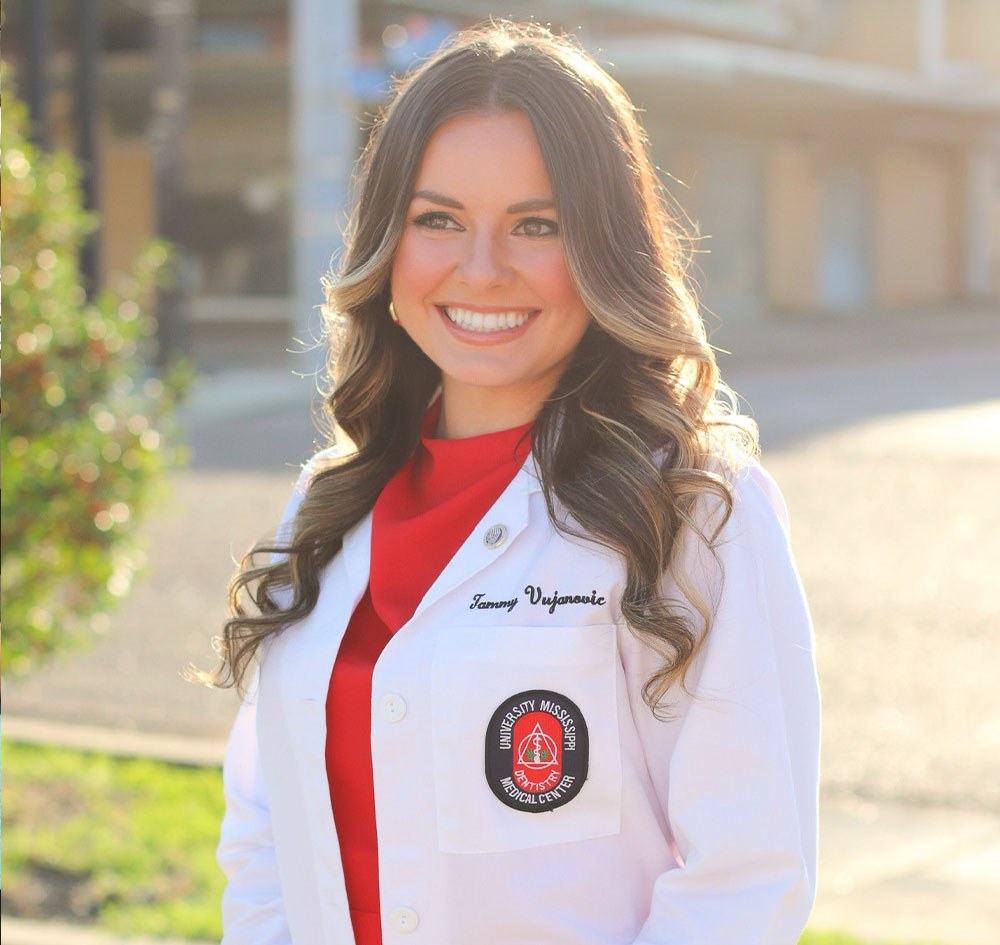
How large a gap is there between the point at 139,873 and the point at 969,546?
6.07 m

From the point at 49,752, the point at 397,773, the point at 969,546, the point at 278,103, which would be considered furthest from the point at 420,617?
the point at 278,103

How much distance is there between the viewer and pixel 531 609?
2018mm

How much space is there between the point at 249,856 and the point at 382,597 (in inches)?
19.5

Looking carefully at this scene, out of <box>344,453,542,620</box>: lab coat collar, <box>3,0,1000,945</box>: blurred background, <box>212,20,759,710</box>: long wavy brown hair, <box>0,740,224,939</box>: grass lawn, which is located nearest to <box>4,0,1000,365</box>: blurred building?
<box>3,0,1000,945</box>: blurred background

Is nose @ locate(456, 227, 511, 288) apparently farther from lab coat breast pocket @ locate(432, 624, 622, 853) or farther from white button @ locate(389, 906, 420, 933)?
white button @ locate(389, 906, 420, 933)

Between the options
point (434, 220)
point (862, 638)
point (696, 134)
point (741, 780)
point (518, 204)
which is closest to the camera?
point (741, 780)

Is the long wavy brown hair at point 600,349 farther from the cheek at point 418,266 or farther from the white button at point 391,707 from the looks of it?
the white button at point 391,707

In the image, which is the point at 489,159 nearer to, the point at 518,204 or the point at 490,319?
the point at 518,204

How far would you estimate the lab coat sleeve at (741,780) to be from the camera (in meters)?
1.89

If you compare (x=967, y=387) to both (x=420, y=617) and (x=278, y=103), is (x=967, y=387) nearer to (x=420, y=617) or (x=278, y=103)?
(x=278, y=103)

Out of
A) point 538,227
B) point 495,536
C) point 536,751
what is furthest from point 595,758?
point 538,227

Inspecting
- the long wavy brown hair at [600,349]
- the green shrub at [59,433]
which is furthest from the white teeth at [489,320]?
the green shrub at [59,433]

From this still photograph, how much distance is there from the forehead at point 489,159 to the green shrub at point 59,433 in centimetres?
241

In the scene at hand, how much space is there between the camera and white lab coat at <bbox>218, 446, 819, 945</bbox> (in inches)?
74.7
